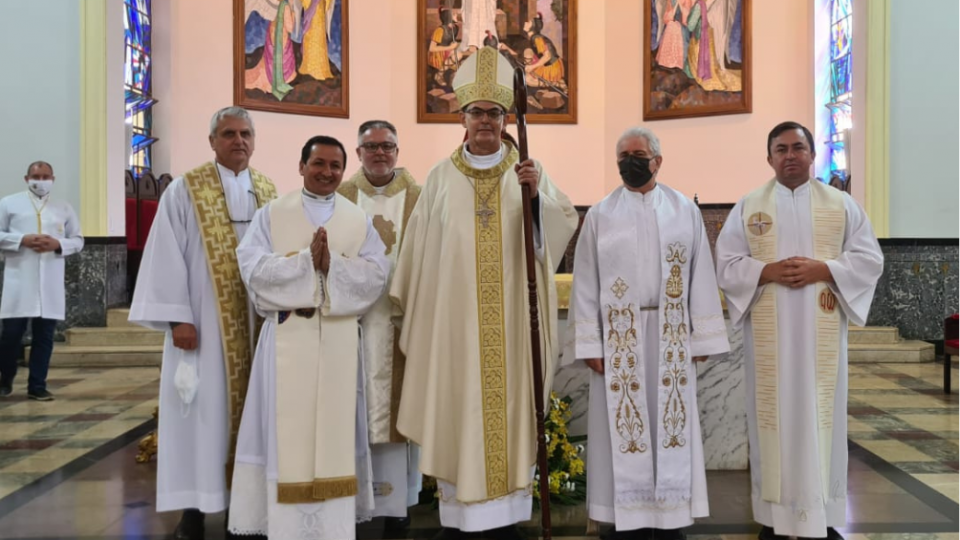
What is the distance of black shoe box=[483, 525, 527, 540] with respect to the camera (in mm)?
3852

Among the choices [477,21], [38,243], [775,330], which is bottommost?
[775,330]

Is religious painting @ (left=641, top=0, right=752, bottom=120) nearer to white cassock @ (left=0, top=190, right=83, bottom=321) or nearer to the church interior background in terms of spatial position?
the church interior background

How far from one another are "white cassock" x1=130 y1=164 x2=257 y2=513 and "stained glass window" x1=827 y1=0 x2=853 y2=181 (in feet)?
29.6

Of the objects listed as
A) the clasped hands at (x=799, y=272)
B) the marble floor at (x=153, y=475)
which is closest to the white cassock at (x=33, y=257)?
the marble floor at (x=153, y=475)

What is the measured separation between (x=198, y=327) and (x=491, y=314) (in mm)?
1319

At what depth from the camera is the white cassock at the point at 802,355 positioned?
147 inches

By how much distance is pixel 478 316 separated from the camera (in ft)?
12.5

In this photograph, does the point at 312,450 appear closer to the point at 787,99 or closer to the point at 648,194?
the point at 648,194

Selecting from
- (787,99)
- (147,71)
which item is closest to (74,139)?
(147,71)

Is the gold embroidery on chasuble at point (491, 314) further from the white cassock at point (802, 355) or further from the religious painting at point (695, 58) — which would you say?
the religious painting at point (695, 58)

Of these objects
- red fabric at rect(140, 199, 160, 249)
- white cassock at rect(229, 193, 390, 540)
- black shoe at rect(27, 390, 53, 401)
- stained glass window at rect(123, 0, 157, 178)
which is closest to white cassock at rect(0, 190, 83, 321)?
black shoe at rect(27, 390, 53, 401)

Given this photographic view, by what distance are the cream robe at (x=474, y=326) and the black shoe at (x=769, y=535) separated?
3.63ft

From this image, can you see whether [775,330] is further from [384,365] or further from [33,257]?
[33,257]

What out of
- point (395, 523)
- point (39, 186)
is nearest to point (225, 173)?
point (395, 523)
